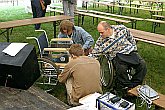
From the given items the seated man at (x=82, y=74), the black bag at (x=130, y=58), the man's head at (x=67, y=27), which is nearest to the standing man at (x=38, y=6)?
the man's head at (x=67, y=27)

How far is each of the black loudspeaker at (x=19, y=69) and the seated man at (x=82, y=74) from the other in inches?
15.9

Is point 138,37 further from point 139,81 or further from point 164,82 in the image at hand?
point 139,81

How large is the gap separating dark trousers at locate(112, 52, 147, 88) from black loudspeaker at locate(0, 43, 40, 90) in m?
1.10

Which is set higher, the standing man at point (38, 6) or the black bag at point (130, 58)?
the standing man at point (38, 6)

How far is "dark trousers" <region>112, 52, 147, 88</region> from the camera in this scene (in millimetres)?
3311

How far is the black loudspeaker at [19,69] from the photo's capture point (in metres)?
2.42

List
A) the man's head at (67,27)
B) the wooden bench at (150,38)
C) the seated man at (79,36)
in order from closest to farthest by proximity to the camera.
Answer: the man's head at (67,27)
the seated man at (79,36)
the wooden bench at (150,38)

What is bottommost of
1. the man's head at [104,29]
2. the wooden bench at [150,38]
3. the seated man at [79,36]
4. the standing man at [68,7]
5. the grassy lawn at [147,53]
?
the grassy lawn at [147,53]

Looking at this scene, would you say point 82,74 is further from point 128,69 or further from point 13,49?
point 128,69

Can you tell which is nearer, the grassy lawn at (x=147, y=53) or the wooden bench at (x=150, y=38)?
the grassy lawn at (x=147, y=53)

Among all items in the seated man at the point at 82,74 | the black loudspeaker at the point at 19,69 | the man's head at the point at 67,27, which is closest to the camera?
the black loudspeaker at the point at 19,69

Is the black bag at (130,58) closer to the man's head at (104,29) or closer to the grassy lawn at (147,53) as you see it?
the man's head at (104,29)

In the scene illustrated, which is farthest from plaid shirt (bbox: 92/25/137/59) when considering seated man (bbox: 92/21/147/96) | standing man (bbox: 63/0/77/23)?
standing man (bbox: 63/0/77/23)

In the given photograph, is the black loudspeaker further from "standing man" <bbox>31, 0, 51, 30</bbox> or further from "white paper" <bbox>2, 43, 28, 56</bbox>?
"standing man" <bbox>31, 0, 51, 30</bbox>
